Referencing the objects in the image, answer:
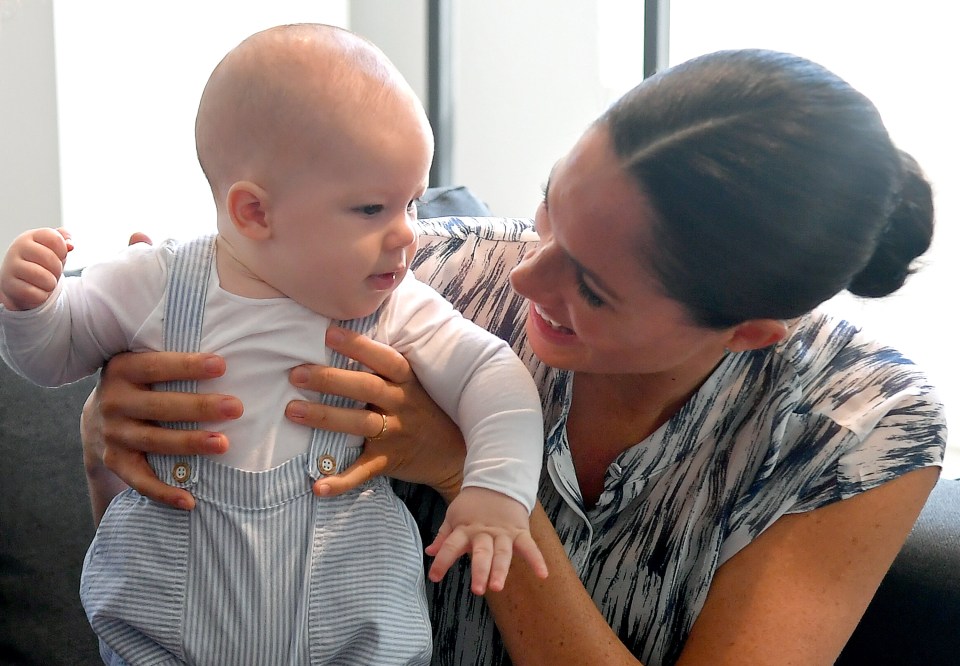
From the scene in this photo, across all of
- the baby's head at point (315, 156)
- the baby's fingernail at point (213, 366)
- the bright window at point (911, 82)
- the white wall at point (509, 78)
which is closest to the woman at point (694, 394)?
the baby's fingernail at point (213, 366)

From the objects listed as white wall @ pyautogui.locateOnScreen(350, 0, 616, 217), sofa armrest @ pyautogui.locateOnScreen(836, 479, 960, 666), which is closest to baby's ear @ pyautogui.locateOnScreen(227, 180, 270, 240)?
sofa armrest @ pyautogui.locateOnScreen(836, 479, 960, 666)

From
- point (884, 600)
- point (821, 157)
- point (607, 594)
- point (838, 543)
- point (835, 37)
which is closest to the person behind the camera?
point (821, 157)

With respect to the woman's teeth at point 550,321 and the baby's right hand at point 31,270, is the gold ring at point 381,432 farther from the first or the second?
the baby's right hand at point 31,270

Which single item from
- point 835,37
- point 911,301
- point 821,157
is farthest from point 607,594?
point 835,37

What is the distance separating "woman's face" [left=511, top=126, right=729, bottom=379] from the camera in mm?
1029

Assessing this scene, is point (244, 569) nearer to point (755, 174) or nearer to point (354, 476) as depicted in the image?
point (354, 476)

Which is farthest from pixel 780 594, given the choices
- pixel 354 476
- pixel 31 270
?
pixel 31 270

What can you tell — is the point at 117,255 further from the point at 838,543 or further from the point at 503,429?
the point at 838,543

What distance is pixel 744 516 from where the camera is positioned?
123 cm

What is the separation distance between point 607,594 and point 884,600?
1.54 ft

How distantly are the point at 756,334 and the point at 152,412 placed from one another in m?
0.68

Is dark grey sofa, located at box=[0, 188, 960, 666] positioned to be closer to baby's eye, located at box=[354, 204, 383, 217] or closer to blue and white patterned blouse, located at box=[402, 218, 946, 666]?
blue and white patterned blouse, located at box=[402, 218, 946, 666]

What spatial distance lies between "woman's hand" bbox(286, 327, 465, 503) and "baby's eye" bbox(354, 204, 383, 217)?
5.2 inches

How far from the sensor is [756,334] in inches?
45.0
